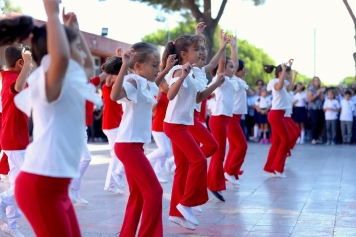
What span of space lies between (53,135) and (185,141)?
3.22m

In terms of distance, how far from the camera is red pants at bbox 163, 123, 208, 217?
643cm

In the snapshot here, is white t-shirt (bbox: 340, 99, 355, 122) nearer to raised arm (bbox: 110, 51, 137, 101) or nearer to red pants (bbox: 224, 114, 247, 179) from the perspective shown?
red pants (bbox: 224, 114, 247, 179)

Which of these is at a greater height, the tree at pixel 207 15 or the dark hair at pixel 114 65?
the tree at pixel 207 15

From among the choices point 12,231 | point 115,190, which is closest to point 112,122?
point 115,190

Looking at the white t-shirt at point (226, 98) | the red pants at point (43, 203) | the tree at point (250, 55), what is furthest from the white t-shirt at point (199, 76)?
Result: the tree at point (250, 55)

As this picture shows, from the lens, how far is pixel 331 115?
1959 cm

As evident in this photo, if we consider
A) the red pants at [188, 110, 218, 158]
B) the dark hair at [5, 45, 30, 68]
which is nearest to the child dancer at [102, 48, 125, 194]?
the red pants at [188, 110, 218, 158]

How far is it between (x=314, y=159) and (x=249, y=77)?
230 ft

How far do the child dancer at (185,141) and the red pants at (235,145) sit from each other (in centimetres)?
287

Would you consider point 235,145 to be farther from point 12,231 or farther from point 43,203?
point 43,203

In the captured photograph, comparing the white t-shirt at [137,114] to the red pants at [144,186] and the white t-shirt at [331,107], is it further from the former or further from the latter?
the white t-shirt at [331,107]

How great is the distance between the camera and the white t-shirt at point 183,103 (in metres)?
6.51

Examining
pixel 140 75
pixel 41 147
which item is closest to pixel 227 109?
pixel 140 75

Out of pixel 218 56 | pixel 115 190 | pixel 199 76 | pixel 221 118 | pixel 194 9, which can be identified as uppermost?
pixel 194 9
